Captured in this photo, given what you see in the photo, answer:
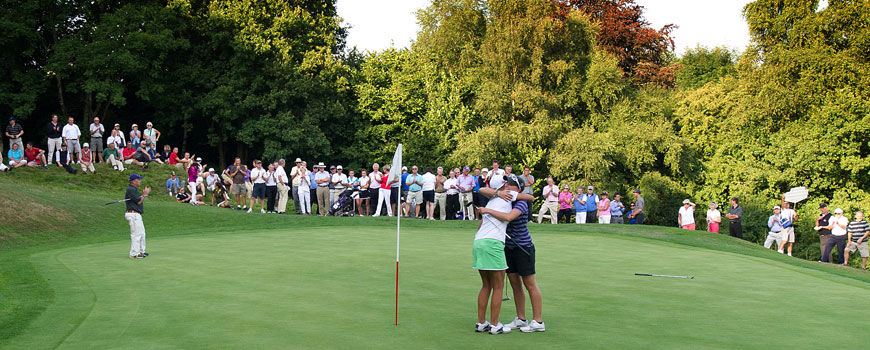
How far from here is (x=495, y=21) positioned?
46.6m

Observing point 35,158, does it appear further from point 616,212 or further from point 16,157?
point 616,212

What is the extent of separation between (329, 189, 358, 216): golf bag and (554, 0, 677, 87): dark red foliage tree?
26268 millimetres

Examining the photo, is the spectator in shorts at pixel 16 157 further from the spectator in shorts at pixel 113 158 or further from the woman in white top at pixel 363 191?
the woman in white top at pixel 363 191

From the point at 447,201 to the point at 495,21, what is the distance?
2054 cm

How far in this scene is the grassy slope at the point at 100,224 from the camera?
19.3 metres

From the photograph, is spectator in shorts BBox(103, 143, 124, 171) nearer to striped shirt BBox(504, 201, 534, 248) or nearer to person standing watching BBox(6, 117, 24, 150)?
person standing watching BBox(6, 117, 24, 150)

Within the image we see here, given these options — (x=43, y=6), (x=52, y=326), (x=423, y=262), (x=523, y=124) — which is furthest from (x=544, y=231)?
(x=43, y=6)

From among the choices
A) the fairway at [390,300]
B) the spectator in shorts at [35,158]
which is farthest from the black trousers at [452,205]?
the spectator in shorts at [35,158]

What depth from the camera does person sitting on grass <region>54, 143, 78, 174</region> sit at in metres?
31.8

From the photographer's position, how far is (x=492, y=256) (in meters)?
9.01

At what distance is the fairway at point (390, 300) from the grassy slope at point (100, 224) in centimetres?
181

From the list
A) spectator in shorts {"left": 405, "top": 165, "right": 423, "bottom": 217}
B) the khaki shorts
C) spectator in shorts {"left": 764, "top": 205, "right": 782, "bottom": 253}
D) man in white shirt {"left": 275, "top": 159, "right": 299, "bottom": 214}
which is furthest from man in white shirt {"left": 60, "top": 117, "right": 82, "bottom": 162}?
the khaki shorts

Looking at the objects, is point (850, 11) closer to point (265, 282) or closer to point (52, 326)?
point (265, 282)

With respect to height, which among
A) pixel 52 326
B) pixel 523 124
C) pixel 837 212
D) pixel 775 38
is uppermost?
pixel 775 38
